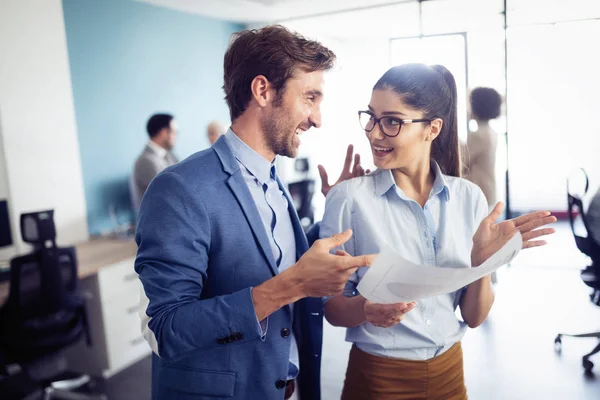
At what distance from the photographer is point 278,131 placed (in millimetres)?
1312

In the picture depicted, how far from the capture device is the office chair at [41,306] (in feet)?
9.09

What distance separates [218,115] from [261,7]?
1423mm

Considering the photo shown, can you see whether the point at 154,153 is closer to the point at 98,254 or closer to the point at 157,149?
the point at 157,149

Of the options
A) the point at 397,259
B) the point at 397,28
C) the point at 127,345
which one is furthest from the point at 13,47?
the point at 397,28

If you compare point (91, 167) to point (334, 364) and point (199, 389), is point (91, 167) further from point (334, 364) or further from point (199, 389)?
point (199, 389)

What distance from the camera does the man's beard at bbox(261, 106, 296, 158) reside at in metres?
1.30

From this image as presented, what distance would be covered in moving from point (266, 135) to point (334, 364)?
2.76 m

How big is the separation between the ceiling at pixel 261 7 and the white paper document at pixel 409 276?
477 cm

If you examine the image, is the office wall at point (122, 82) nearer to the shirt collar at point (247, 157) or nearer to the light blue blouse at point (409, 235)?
the shirt collar at point (247, 157)

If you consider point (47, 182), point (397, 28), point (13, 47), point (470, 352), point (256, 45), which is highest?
point (397, 28)

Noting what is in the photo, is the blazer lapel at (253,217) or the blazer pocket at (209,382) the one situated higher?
the blazer lapel at (253,217)

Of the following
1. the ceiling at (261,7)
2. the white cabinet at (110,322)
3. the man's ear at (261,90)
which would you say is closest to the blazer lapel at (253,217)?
the man's ear at (261,90)

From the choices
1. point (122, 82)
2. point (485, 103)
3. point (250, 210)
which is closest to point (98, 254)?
point (122, 82)

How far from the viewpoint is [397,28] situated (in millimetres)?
7367
